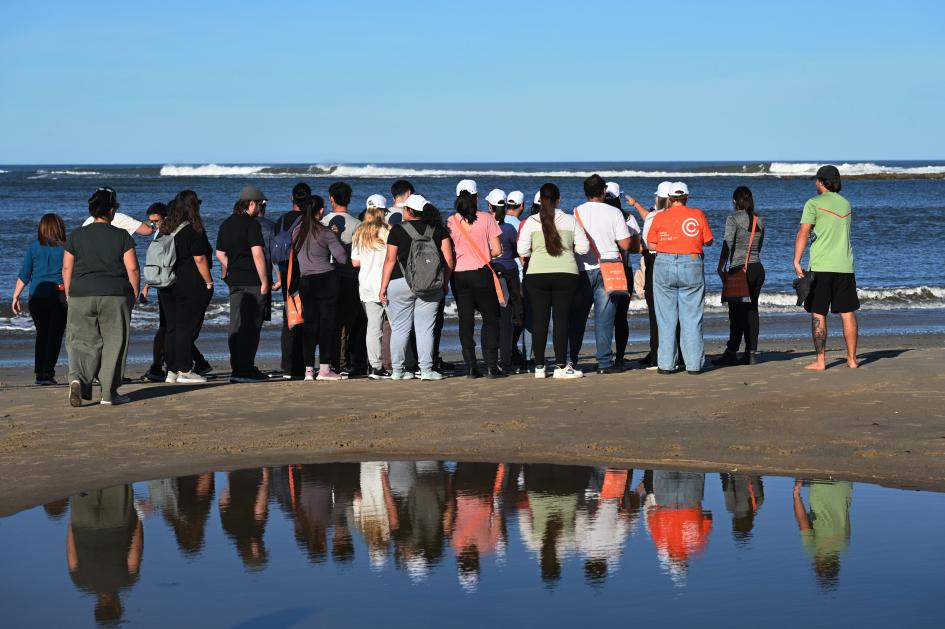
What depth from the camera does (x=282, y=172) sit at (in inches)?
4306

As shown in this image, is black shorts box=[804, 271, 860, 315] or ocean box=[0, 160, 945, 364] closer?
black shorts box=[804, 271, 860, 315]

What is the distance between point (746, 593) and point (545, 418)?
3.90 meters

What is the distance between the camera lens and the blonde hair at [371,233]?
10844 mm

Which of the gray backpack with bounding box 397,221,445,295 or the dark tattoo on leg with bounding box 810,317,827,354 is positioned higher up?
the gray backpack with bounding box 397,221,445,295

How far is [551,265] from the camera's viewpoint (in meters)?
10.4

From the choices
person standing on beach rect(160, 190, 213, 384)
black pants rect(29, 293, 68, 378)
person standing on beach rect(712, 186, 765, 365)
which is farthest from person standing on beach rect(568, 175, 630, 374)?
black pants rect(29, 293, 68, 378)

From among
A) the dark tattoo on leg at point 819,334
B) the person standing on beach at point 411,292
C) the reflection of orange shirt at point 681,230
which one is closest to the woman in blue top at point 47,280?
the person standing on beach at point 411,292

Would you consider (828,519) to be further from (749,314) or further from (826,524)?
(749,314)

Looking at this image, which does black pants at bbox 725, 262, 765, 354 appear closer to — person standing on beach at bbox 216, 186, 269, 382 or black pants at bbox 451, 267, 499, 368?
black pants at bbox 451, 267, 499, 368

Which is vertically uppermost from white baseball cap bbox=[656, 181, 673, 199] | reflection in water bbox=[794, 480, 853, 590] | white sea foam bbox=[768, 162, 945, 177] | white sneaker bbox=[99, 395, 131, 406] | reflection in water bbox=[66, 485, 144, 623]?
white sea foam bbox=[768, 162, 945, 177]

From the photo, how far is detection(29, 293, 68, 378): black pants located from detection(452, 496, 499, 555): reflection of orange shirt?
19.4 ft

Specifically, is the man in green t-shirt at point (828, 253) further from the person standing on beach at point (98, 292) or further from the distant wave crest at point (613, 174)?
the distant wave crest at point (613, 174)

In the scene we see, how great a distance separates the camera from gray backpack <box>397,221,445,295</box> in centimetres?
1043

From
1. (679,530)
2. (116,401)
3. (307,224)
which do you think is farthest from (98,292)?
(679,530)
